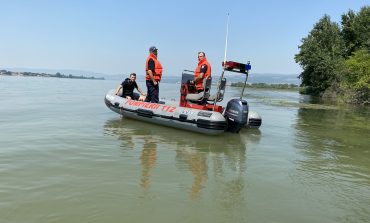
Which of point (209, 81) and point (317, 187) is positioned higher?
point (209, 81)

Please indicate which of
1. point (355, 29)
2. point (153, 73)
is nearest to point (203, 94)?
point (153, 73)

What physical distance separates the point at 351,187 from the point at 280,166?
1.32 m

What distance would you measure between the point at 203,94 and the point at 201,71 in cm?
53

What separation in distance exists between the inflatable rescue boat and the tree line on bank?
68.6ft

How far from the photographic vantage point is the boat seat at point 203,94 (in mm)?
9377

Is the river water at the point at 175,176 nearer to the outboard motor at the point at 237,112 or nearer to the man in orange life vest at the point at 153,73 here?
the outboard motor at the point at 237,112

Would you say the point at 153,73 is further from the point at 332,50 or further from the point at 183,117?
the point at 332,50

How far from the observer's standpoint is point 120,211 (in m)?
4.13

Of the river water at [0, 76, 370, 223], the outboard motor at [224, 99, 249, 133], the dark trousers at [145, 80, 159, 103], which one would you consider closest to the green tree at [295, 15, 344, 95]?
the dark trousers at [145, 80, 159, 103]

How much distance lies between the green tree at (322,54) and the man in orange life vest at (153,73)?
24455 mm

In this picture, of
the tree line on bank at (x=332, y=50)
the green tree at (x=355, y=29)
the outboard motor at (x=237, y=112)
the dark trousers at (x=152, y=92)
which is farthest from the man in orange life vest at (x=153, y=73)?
the green tree at (x=355, y=29)

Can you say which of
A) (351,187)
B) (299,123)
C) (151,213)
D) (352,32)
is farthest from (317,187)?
(352,32)

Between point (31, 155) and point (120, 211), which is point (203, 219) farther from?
point (31, 155)

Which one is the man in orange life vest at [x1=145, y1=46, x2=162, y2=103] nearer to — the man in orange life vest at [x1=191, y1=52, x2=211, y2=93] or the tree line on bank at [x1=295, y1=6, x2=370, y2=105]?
the man in orange life vest at [x1=191, y1=52, x2=211, y2=93]
